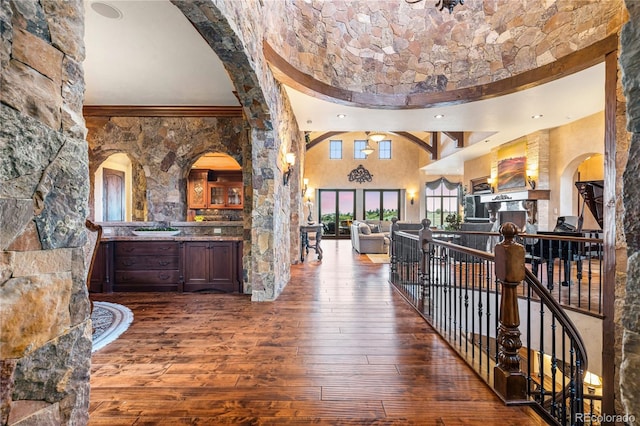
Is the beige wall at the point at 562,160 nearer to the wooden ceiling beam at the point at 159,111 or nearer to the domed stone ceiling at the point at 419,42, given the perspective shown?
the domed stone ceiling at the point at 419,42

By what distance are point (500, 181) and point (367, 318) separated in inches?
290

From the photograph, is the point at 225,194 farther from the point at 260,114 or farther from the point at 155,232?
the point at 260,114

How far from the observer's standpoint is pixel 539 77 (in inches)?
162

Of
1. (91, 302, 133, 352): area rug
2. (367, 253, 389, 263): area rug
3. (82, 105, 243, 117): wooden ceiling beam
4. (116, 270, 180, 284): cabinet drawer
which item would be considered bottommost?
(367, 253, 389, 263): area rug

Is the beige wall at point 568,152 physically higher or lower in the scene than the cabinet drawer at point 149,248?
higher

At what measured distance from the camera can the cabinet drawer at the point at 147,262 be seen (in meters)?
4.29

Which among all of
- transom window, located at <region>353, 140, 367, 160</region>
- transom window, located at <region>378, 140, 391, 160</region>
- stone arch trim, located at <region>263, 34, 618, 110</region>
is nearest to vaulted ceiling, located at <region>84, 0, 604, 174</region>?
stone arch trim, located at <region>263, 34, 618, 110</region>

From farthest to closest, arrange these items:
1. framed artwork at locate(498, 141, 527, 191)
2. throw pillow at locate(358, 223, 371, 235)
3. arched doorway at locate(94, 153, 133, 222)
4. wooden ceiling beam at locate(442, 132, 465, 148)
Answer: wooden ceiling beam at locate(442, 132, 465, 148)
throw pillow at locate(358, 223, 371, 235)
framed artwork at locate(498, 141, 527, 191)
arched doorway at locate(94, 153, 133, 222)

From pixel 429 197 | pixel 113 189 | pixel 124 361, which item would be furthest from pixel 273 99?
pixel 429 197

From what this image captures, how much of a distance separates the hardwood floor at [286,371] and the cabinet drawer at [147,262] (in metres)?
0.76

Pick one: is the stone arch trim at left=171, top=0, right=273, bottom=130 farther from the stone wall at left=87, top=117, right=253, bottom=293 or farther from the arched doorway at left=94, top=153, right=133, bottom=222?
the arched doorway at left=94, top=153, right=133, bottom=222

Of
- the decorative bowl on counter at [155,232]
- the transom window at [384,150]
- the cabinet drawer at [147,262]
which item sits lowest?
the cabinet drawer at [147,262]

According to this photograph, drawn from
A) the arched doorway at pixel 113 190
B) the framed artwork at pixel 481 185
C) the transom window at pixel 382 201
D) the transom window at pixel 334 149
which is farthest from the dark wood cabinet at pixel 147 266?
the transom window at pixel 382 201

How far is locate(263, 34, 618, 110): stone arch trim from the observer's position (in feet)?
11.9
